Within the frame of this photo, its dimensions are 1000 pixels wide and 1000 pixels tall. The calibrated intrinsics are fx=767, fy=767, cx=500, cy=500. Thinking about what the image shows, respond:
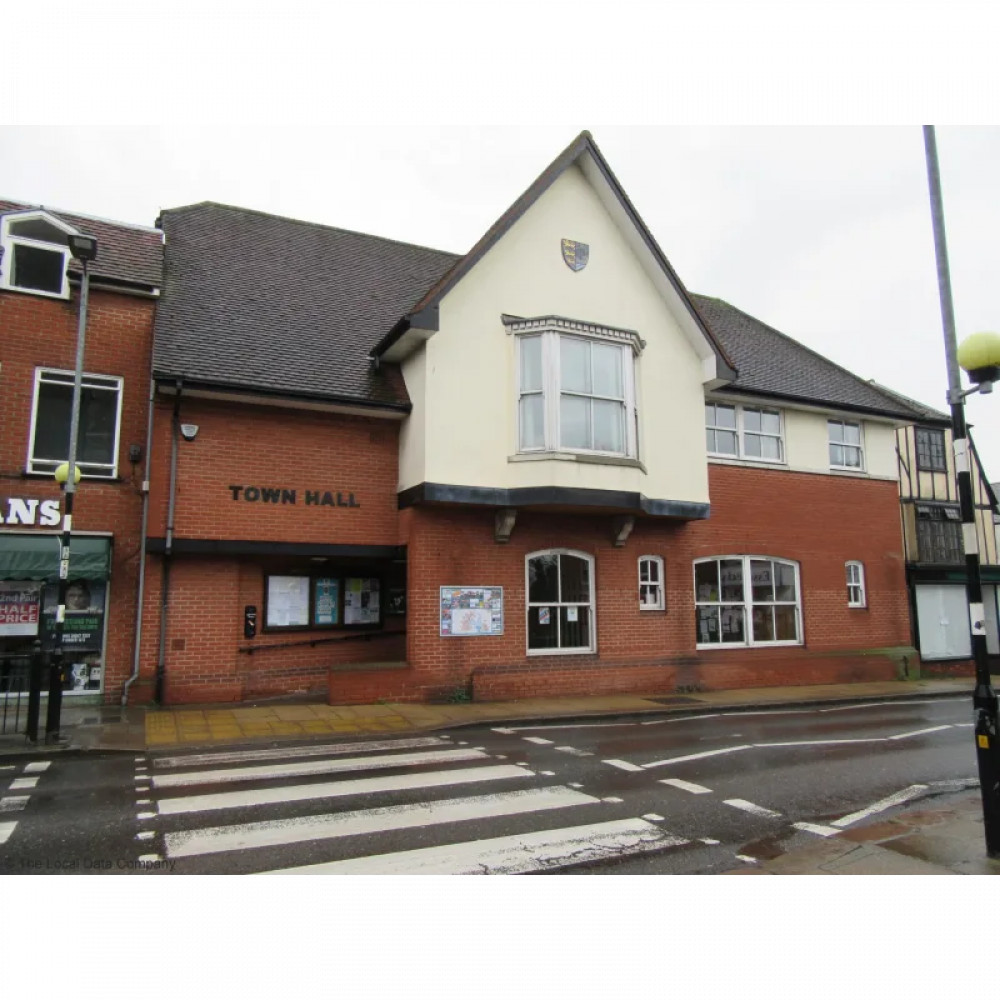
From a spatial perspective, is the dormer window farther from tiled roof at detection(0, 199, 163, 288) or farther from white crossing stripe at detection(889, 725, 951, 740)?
white crossing stripe at detection(889, 725, 951, 740)

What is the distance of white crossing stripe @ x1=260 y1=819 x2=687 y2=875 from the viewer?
17.7ft

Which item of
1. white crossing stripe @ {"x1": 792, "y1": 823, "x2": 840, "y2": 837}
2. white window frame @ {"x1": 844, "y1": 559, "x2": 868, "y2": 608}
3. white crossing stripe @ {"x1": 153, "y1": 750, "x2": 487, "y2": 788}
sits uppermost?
white window frame @ {"x1": 844, "y1": 559, "x2": 868, "y2": 608}

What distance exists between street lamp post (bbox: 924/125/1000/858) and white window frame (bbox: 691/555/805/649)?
34.2 ft

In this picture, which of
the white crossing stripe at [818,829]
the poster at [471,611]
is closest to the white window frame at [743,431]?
the poster at [471,611]

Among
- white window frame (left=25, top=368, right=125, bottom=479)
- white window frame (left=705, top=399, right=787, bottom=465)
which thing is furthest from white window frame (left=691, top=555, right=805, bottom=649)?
white window frame (left=25, top=368, right=125, bottom=479)

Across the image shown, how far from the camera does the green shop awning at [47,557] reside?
1183 centimetres

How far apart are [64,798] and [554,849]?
4.75 m

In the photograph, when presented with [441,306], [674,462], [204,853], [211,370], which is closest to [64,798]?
[204,853]

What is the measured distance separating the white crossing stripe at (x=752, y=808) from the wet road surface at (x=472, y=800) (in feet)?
0.09

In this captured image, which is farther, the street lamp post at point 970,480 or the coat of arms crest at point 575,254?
the coat of arms crest at point 575,254

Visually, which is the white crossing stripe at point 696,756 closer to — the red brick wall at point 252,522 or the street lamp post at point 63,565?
the red brick wall at point 252,522

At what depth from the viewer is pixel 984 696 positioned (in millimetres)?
6105

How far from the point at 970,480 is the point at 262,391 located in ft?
35.0

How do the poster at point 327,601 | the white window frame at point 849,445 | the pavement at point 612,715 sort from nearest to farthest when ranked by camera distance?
the pavement at point 612,715
the poster at point 327,601
the white window frame at point 849,445
